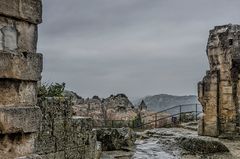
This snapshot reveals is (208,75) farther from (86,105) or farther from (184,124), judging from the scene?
(86,105)

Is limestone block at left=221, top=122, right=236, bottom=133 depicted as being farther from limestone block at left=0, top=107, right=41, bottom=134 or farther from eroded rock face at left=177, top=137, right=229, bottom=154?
limestone block at left=0, top=107, right=41, bottom=134

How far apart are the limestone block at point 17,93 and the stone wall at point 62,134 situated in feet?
10.8

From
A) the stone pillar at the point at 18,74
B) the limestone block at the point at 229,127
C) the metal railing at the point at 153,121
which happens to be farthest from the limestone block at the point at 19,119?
the metal railing at the point at 153,121

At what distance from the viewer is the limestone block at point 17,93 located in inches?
177

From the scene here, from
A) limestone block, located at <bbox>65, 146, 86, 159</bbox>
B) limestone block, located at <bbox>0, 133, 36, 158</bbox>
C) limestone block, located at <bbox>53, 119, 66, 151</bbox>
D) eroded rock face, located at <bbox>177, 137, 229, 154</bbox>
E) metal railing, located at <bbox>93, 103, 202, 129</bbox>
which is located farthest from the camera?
metal railing, located at <bbox>93, 103, 202, 129</bbox>

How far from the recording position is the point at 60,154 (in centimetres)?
868

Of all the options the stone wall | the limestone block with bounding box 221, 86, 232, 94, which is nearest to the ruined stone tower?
the limestone block with bounding box 221, 86, 232, 94

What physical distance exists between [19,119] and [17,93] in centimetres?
29

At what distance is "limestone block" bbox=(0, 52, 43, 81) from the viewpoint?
443 centimetres

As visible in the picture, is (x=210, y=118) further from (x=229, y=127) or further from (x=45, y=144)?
(x=45, y=144)

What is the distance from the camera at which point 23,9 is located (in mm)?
4648

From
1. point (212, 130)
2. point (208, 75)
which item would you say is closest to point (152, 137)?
point (212, 130)

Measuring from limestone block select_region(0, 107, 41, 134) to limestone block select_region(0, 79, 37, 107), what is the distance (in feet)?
0.26

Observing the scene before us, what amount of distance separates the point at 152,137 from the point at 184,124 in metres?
4.86
